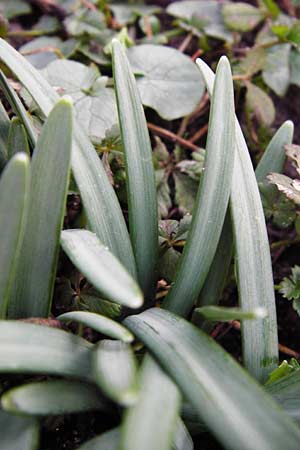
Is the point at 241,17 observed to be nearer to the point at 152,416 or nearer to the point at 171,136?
the point at 171,136

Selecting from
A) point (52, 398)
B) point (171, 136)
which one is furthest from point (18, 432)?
point (171, 136)

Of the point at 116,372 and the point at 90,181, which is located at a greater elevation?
the point at 90,181

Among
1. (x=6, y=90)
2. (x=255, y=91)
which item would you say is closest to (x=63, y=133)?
(x=6, y=90)

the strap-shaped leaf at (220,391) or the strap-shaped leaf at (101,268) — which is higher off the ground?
the strap-shaped leaf at (101,268)

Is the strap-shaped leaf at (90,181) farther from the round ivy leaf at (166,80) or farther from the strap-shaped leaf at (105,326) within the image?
the round ivy leaf at (166,80)

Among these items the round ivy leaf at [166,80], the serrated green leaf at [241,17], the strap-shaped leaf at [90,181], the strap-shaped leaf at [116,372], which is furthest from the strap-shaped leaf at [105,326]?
the serrated green leaf at [241,17]

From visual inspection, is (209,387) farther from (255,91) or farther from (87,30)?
(87,30)
